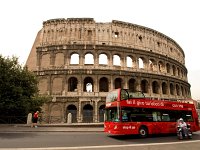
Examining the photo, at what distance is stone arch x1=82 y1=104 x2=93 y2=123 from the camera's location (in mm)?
22850

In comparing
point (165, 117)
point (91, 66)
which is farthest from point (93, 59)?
point (165, 117)

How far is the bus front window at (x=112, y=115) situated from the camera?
10580 mm

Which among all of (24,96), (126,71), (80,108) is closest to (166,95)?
(126,71)

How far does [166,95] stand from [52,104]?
1698 centimetres

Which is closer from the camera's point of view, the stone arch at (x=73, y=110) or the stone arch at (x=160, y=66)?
the stone arch at (x=73, y=110)

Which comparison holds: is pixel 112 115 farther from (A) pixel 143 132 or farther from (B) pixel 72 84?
(B) pixel 72 84

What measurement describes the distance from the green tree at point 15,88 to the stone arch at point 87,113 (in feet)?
23.0

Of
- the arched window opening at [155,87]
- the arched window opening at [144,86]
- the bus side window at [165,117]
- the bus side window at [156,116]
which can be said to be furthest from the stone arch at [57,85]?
the bus side window at [165,117]

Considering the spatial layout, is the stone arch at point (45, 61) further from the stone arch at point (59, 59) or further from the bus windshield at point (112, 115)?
the bus windshield at point (112, 115)

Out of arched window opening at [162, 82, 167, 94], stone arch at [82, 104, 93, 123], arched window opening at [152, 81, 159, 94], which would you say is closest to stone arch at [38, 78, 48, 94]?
stone arch at [82, 104, 93, 123]

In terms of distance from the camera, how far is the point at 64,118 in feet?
75.3

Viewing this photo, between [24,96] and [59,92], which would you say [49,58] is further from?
[24,96]

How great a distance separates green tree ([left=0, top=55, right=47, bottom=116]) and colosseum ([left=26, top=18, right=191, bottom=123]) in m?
5.30

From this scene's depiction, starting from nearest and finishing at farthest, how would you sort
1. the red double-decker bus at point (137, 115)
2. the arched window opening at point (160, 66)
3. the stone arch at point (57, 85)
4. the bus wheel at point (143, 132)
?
the red double-decker bus at point (137, 115)
the bus wheel at point (143, 132)
the stone arch at point (57, 85)
the arched window opening at point (160, 66)
